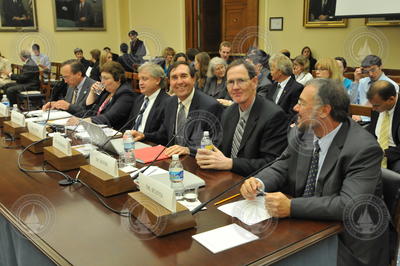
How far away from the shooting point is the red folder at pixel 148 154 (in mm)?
2451

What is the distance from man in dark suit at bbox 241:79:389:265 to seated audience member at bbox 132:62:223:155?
3.06ft

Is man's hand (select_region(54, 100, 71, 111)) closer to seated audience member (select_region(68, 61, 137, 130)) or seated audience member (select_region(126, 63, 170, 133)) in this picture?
seated audience member (select_region(68, 61, 137, 130))

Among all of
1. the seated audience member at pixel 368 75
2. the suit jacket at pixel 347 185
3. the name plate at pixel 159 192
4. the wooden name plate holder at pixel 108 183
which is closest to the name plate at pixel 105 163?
the wooden name plate holder at pixel 108 183

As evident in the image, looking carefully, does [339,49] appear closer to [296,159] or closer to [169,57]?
[169,57]

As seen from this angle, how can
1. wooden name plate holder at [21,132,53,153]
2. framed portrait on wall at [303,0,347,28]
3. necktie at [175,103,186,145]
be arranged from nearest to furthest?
1. wooden name plate holder at [21,132,53,153]
2. necktie at [175,103,186,145]
3. framed portrait on wall at [303,0,347,28]

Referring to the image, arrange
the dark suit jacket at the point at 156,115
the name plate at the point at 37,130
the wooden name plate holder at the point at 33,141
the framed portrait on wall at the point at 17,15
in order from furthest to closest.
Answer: the framed portrait on wall at the point at 17,15, the dark suit jacket at the point at 156,115, the name plate at the point at 37,130, the wooden name plate holder at the point at 33,141

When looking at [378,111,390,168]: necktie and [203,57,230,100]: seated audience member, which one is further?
[203,57,230,100]: seated audience member

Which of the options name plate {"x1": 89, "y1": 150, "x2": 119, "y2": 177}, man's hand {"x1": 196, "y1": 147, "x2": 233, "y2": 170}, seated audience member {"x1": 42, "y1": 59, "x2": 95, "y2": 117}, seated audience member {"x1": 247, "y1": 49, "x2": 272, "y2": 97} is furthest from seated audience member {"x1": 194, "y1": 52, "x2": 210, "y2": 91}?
name plate {"x1": 89, "y1": 150, "x2": 119, "y2": 177}

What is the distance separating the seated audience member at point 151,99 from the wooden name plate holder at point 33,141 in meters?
0.89

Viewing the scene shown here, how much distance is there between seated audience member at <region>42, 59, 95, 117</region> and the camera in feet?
14.0

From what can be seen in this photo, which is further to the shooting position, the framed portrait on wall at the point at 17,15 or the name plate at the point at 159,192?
the framed portrait on wall at the point at 17,15

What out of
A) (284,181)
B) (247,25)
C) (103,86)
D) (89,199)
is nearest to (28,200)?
(89,199)

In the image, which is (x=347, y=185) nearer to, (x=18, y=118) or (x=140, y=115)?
(x=140, y=115)

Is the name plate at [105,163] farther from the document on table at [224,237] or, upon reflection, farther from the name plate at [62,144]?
the document on table at [224,237]
